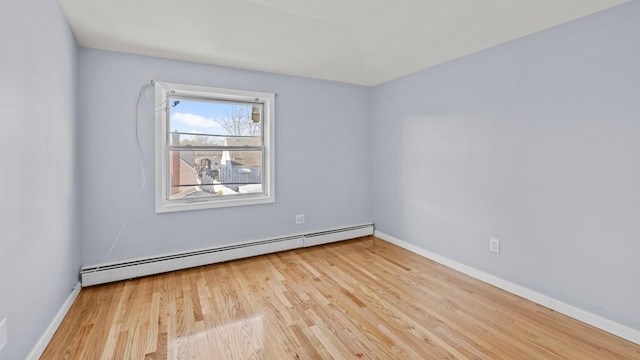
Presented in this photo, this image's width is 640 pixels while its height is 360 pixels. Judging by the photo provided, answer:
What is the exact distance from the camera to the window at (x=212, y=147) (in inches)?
117

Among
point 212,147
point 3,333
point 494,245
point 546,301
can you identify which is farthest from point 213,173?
point 546,301

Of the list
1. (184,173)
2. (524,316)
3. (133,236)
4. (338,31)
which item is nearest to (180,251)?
(133,236)

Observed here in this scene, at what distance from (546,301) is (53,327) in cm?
357

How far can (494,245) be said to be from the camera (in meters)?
2.64

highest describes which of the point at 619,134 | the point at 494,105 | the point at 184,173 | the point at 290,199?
the point at 494,105

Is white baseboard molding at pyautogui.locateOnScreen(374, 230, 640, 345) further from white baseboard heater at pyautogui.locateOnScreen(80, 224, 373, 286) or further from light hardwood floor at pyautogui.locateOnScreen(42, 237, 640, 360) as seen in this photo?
white baseboard heater at pyautogui.locateOnScreen(80, 224, 373, 286)

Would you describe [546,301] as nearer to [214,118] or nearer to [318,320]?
[318,320]

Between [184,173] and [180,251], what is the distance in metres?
0.83

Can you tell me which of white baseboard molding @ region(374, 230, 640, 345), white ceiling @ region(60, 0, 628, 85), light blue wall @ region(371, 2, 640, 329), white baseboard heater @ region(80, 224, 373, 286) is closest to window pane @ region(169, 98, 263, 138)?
white ceiling @ region(60, 0, 628, 85)

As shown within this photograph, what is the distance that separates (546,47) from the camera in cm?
224

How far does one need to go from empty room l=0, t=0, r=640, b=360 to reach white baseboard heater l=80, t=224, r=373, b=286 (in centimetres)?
2

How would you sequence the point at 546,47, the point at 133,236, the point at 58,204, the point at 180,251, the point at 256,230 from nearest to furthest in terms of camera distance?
the point at 58,204 < the point at 546,47 < the point at 133,236 < the point at 180,251 < the point at 256,230

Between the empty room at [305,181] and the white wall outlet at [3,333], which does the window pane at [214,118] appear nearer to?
the empty room at [305,181]

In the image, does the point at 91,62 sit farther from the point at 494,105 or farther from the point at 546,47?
the point at 546,47
